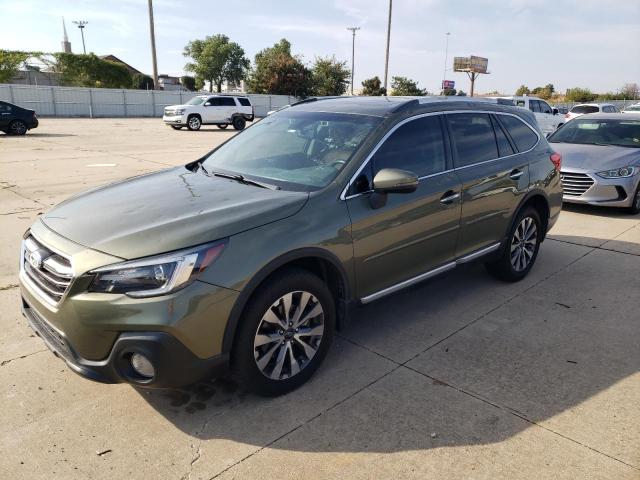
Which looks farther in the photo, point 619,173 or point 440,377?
point 619,173

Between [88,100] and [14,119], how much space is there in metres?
17.9

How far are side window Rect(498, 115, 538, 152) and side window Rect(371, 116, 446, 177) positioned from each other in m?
1.19

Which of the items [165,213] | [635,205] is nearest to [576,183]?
[635,205]

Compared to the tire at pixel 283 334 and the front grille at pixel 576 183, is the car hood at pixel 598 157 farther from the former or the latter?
the tire at pixel 283 334

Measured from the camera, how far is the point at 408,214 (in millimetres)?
3635

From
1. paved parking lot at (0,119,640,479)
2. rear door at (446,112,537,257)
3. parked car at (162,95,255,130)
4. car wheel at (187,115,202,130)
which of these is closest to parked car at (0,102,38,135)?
parked car at (162,95,255,130)

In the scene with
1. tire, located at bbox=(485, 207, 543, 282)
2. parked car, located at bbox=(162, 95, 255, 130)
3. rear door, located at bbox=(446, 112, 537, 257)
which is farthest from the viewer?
parked car, located at bbox=(162, 95, 255, 130)

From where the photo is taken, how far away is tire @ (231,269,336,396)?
2830 mm

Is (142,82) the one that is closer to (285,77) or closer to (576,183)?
(285,77)

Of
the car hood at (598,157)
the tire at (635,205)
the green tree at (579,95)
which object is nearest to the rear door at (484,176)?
the car hood at (598,157)

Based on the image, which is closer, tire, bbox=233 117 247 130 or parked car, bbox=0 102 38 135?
parked car, bbox=0 102 38 135

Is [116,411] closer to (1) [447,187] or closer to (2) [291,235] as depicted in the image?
(2) [291,235]

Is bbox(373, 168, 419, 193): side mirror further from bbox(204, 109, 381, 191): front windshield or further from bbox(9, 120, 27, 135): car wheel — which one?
bbox(9, 120, 27, 135): car wheel

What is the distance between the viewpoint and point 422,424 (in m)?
2.88
